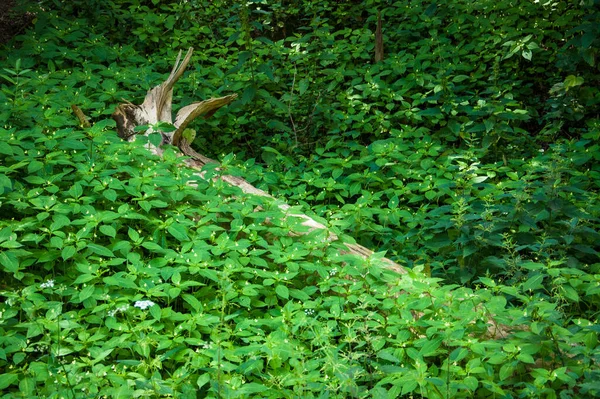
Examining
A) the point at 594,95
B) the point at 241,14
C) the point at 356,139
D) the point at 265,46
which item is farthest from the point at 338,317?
the point at 265,46

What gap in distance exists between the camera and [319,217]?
4.79 metres

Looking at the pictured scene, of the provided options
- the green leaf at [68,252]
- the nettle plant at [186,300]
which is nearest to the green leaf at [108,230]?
the nettle plant at [186,300]

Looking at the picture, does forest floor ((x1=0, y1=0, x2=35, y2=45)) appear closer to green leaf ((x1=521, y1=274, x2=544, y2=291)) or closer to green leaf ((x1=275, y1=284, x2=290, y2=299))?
green leaf ((x1=275, y1=284, x2=290, y2=299))

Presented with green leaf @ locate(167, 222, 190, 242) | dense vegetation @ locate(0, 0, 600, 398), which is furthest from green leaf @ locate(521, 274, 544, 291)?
green leaf @ locate(167, 222, 190, 242)

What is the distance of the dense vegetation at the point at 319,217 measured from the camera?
10.9ft

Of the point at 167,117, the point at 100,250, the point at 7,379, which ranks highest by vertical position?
the point at 167,117

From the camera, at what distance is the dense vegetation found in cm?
332

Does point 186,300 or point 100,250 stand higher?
point 100,250

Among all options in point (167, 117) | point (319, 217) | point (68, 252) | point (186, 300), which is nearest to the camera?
point (186, 300)

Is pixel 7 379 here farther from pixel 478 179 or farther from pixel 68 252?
pixel 478 179

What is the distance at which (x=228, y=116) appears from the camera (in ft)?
22.4

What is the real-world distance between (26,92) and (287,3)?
15.0 ft

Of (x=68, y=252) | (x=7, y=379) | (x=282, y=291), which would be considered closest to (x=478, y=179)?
(x=282, y=291)

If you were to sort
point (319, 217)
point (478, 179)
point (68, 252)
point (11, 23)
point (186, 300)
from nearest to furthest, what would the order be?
point (186, 300) < point (68, 252) < point (319, 217) < point (478, 179) < point (11, 23)
